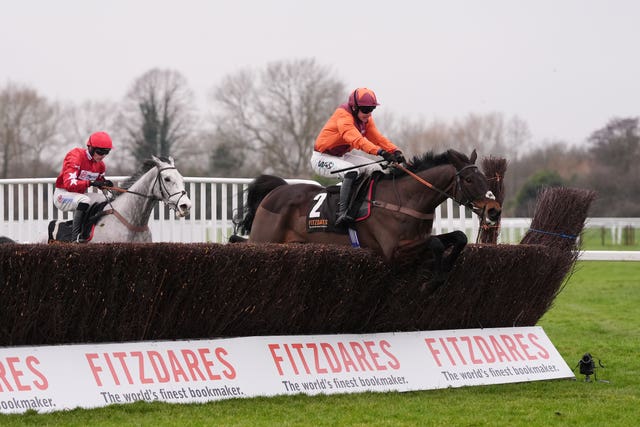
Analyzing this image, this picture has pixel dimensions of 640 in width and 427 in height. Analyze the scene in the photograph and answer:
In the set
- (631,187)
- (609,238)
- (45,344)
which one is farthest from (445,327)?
(631,187)

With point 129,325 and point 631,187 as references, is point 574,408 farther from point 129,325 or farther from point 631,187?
point 631,187

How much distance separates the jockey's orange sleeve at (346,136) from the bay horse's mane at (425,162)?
18cm

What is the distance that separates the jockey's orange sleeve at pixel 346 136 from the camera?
27.1 ft

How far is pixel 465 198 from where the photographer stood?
7.66 meters

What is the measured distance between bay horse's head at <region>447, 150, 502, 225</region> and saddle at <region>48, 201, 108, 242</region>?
3.69 metres

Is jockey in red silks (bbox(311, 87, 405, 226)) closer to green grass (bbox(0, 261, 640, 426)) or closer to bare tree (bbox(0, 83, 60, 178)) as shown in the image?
green grass (bbox(0, 261, 640, 426))

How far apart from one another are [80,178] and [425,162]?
140 inches

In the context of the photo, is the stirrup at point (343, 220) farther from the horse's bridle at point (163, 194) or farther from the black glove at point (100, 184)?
the black glove at point (100, 184)

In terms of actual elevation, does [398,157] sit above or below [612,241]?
above

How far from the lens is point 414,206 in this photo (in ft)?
Result: 26.1

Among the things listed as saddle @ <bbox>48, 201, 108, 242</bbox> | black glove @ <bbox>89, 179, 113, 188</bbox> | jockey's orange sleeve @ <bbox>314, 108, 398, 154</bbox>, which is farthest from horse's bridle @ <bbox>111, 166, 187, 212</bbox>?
jockey's orange sleeve @ <bbox>314, 108, 398, 154</bbox>

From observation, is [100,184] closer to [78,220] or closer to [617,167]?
[78,220]

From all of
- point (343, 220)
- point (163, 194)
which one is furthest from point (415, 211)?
point (163, 194)

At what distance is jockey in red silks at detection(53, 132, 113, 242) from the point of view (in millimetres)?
9664
